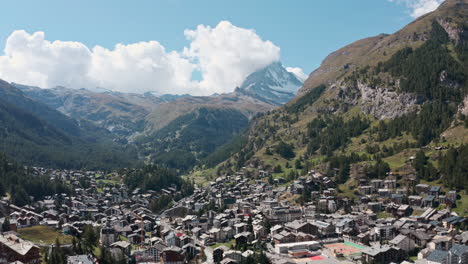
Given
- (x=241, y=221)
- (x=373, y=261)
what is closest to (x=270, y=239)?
(x=241, y=221)

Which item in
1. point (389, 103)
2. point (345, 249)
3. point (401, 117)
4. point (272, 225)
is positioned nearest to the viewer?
point (345, 249)

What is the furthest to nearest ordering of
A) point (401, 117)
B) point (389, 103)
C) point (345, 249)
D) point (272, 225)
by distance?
point (389, 103), point (401, 117), point (272, 225), point (345, 249)

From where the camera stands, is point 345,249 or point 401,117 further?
point 401,117

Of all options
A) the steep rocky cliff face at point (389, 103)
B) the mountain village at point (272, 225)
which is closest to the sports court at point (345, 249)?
the mountain village at point (272, 225)

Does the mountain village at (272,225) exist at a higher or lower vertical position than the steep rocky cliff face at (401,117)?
lower

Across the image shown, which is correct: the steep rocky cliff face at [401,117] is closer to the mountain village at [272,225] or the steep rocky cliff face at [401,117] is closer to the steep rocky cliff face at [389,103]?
the steep rocky cliff face at [389,103]

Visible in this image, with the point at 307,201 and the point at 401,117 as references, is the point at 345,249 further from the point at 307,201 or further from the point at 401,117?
the point at 401,117

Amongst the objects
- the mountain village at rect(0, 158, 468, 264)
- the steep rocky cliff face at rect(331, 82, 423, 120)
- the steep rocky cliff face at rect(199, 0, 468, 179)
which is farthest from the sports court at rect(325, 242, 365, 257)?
the steep rocky cliff face at rect(331, 82, 423, 120)

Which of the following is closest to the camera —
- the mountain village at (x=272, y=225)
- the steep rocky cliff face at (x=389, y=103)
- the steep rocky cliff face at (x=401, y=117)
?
the mountain village at (x=272, y=225)

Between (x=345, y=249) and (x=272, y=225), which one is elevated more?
(x=272, y=225)

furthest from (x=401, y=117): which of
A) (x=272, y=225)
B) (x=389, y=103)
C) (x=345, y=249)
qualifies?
(x=345, y=249)
